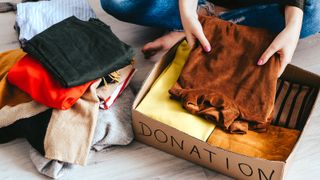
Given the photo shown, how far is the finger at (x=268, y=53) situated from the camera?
0.95 meters

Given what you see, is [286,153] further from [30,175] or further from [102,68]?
[30,175]

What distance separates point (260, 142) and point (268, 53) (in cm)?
20

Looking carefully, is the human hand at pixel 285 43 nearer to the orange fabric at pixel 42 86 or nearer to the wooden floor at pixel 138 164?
the wooden floor at pixel 138 164

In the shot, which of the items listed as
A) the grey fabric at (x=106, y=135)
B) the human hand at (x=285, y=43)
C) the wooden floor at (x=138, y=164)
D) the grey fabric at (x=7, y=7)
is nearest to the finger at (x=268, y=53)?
the human hand at (x=285, y=43)

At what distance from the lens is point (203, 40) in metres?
1.00

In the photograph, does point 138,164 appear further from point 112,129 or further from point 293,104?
point 293,104

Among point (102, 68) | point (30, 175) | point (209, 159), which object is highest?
point (102, 68)

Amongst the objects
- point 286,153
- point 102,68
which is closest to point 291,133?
point 286,153

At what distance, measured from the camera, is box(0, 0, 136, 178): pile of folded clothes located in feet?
3.13

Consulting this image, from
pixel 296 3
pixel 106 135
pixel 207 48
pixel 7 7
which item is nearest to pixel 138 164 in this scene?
pixel 106 135

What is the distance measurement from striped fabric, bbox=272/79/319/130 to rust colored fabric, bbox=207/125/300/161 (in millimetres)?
29

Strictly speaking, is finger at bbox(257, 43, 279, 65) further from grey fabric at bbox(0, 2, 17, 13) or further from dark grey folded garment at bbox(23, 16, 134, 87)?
grey fabric at bbox(0, 2, 17, 13)

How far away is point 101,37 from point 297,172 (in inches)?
22.3

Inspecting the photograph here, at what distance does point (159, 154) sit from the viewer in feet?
3.34
